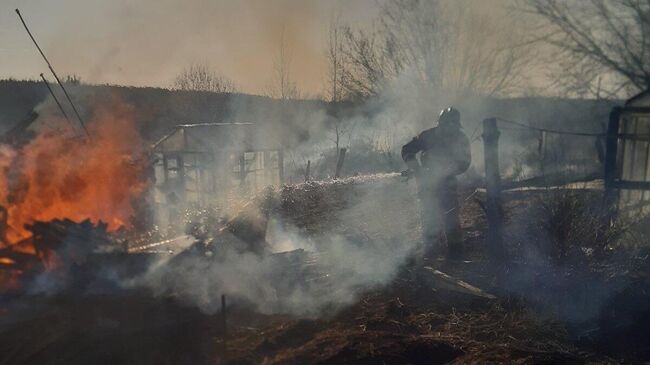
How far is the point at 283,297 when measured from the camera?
624 centimetres

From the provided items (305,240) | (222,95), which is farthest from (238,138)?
(222,95)

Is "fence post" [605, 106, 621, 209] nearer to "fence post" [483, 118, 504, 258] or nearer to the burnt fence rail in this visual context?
the burnt fence rail

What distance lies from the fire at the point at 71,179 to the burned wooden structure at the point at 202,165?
3.90m

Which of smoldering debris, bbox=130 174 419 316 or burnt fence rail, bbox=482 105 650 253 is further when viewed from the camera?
burnt fence rail, bbox=482 105 650 253

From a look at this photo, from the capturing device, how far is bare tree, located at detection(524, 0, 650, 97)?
1908 cm

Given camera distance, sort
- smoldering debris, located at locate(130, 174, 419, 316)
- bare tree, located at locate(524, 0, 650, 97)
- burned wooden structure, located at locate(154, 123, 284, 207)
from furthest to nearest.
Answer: bare tree, located at locate(524, 0, 650, 97) → burned wooden structure, located at locate(154, 123, 284, 207) → smoldering debris, located at locate(130, 174, 419, 316)

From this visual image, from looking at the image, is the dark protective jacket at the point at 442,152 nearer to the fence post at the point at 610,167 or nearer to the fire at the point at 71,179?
the fence post at the point at 610,167

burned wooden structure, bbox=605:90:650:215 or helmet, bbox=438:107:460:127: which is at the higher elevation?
helmet, bbox=438:107:460:127

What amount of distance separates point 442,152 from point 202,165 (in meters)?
9.20

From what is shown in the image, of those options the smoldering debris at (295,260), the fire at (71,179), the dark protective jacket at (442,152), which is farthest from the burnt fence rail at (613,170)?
the fire at (71,179)

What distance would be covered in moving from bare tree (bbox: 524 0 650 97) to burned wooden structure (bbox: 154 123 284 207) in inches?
535

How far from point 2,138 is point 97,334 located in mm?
4548

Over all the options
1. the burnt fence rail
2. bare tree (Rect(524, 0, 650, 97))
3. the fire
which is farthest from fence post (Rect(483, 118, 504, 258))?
bare tree (Rect(524, 0, 650, 97))

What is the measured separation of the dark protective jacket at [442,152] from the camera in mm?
7410
